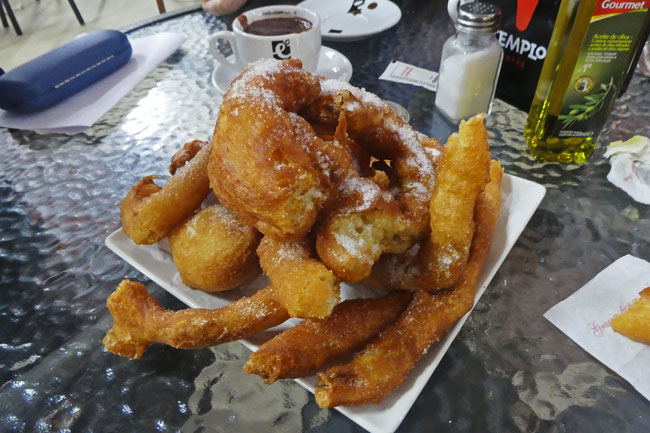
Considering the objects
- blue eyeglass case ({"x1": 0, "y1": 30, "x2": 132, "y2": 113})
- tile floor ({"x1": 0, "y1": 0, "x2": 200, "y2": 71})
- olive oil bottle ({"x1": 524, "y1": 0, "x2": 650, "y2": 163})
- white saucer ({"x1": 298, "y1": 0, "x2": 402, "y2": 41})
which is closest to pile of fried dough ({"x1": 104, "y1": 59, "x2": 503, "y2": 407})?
olive oil bottle ({"x1": 524, "y1": 0, "x2": 650, "y2": 163})

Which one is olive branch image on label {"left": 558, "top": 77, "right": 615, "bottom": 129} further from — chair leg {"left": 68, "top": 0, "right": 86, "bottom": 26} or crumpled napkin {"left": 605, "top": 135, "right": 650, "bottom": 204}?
chair leg {"left": 68, "top": 0, "right": 86, "bottom": 26}

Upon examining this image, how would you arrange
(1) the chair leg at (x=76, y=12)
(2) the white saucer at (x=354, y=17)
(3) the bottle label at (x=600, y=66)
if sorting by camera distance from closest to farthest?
(3) the bottle label at (x=600, y=66) < (2) the white saucer at (x=354, y=17) < (1) the chair leg at (x=76, y=12)

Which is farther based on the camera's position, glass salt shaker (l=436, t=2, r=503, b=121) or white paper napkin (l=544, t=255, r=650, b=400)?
glass salt shaker (l=436, t=2, r=503, b=121)

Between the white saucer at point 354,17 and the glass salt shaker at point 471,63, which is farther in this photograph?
the white saucer at point 354,17

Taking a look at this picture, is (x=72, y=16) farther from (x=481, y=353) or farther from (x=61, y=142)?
(x=481, y=353)

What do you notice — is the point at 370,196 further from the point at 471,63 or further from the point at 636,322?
the point at 471,63

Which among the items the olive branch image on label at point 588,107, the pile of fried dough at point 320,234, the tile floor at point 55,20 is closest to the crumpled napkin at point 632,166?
the olive branch image on label at point 588,107

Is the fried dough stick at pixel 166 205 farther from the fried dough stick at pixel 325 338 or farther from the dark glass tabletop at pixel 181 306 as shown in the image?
the fried dough stick at pixel 325 338
